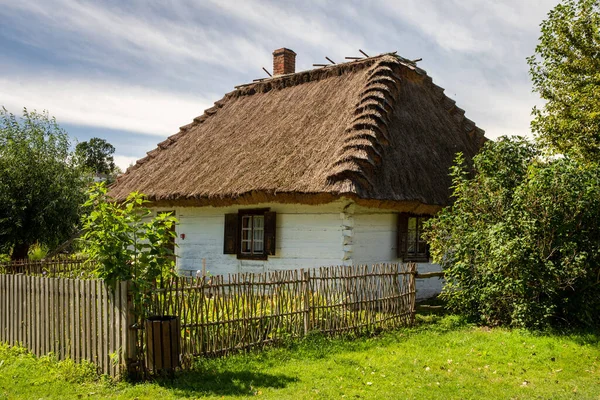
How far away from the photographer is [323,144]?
12148 millimetres

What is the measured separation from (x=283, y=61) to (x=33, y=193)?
9.35 metres

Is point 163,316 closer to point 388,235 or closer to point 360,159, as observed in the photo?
point 360,159

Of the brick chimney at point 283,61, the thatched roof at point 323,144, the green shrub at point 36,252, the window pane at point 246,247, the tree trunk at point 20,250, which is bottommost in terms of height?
the green shrub at point 36,252

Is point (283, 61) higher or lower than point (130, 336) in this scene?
higher

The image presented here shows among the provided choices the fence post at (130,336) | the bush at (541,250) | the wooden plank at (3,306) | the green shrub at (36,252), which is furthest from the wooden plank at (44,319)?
the green shrub at (36,252)

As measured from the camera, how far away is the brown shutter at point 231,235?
12828mm

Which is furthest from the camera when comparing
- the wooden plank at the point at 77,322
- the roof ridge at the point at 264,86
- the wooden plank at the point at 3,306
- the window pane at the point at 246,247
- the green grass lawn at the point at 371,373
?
the roof ridge at the point at 264,86

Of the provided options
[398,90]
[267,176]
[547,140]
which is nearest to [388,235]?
[267,176]

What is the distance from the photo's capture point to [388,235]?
12203mm

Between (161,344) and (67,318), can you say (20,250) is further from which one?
(161,344)

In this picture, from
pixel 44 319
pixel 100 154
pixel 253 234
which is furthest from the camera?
pixel 100 154

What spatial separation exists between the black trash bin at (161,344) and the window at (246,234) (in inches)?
246

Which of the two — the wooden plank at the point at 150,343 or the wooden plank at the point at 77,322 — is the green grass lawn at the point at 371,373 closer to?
the wooden plank at the point at 77,322

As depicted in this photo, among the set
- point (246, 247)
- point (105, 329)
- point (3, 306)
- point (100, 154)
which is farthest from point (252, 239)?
point (100, 154)
